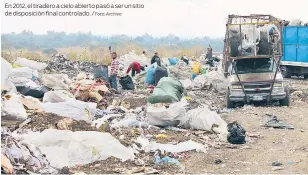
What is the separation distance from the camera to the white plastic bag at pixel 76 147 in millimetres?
7547

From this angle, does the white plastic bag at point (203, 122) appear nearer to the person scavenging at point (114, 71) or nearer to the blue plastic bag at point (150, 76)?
the person scavenging at point (114, 71)

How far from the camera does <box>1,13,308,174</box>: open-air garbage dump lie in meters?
7.68

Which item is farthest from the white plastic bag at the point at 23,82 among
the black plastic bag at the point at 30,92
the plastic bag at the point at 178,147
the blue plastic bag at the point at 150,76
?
the blue plastic bag at the point at 150,76

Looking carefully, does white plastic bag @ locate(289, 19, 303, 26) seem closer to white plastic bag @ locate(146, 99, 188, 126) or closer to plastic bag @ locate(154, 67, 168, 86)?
plastic bag @ locate(154, 67, 168, 86)

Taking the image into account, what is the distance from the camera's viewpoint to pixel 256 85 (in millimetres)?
14188

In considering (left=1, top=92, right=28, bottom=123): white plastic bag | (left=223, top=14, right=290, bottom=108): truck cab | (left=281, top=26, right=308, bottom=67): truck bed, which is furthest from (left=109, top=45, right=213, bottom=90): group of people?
(left=1, top=92, right=28, bottom=123): white plastic bag

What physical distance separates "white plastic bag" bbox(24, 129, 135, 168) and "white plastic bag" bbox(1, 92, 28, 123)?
35 centimetres

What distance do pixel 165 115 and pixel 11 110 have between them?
375 cm

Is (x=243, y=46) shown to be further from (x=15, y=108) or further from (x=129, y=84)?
(x=15, y=108)

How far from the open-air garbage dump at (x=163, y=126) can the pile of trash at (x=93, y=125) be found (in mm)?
20

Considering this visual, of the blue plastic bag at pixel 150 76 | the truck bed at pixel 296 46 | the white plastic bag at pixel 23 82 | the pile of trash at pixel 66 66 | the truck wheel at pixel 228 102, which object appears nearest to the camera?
the white plastic bag at pixel 23 82

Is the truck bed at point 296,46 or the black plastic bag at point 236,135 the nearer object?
the black plastic bag at point 236,135

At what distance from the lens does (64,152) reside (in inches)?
300

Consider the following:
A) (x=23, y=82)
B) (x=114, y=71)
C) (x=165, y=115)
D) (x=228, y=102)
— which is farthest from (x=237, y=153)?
(x=114, y=71)
